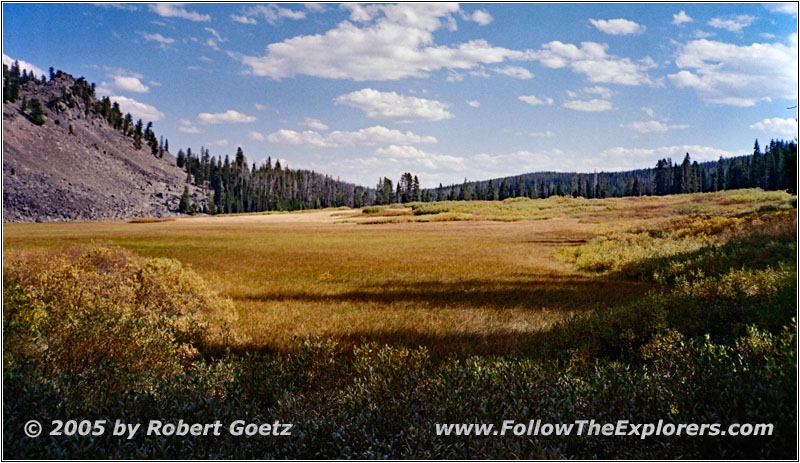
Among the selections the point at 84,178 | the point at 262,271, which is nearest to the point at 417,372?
the point at 262,271

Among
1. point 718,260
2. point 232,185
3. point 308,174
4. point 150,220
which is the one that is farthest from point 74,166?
point 718,260

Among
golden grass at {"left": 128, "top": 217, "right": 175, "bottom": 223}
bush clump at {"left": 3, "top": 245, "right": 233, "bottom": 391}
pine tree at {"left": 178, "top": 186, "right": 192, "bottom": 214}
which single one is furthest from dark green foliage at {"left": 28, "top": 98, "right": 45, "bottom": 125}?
pine tree at {"left": 178, "top": 186, "right": 192, "bottom": 214}

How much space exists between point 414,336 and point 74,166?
895cm

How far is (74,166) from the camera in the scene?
32.3 ft

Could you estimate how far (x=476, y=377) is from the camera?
143 inches

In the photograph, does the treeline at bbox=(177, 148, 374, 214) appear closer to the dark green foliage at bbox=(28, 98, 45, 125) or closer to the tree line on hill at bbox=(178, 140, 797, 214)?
the tree line on hill at bbox=(178, 140, 797, 214)

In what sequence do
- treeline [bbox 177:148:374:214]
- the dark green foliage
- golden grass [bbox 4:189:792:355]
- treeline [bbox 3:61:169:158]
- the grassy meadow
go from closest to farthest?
the grassy meadow
golden grass [bbox 4:189:792:355]
treeline [bbox 3:61:169:158]
the dark green foliage
treeline [bbox 177:148:374:214]

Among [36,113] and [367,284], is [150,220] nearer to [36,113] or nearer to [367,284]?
[36,113]

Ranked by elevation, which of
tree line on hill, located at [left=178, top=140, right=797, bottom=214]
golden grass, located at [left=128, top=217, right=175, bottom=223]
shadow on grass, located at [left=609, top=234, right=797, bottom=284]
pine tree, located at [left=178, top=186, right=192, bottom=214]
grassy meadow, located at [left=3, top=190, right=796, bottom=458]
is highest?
tree line on hill, located at [left=178, top=140, right=797, bottom=214]

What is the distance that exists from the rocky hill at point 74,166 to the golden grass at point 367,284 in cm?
62

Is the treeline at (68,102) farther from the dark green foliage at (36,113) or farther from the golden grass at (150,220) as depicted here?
the golden grass at (150,220)

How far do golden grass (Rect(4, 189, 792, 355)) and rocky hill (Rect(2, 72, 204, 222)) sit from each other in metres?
0.62

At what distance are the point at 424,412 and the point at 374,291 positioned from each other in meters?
3.86

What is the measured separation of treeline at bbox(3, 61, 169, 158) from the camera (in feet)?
21.1
